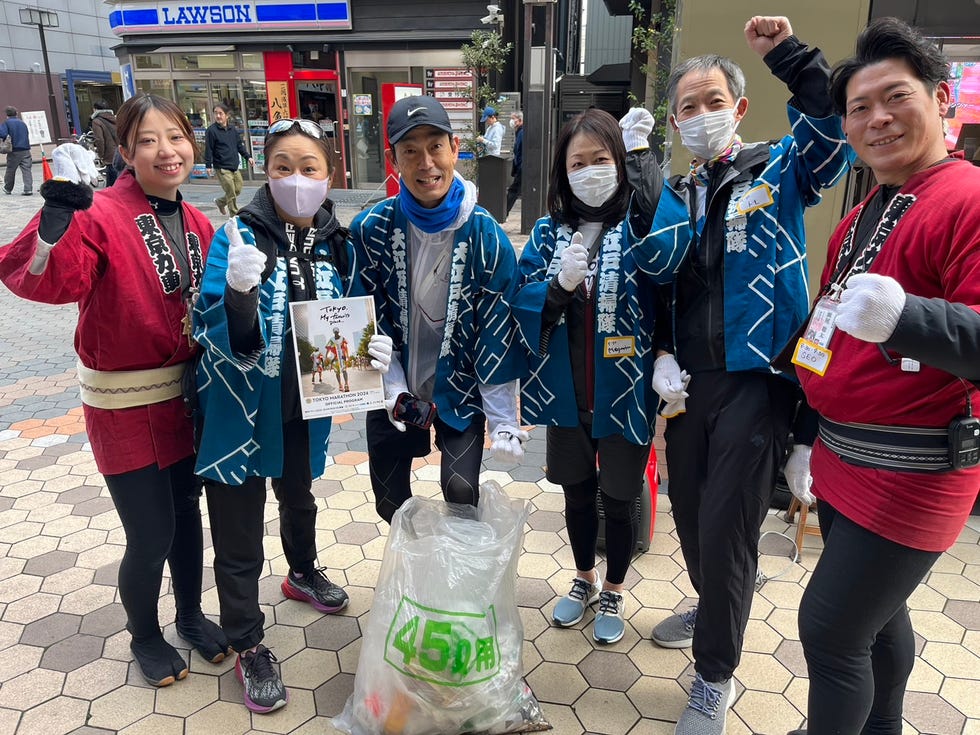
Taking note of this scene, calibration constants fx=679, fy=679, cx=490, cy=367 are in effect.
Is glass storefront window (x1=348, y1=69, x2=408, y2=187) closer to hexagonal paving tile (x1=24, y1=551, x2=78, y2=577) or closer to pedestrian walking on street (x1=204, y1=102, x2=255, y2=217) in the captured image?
pedestrian walking on street (x1=204, y1=102, x2=255, y2=217)

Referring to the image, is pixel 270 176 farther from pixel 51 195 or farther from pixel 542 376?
pixel 542 376

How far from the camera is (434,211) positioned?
7.16 ft

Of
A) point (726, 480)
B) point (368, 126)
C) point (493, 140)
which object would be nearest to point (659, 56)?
point (493, 140)

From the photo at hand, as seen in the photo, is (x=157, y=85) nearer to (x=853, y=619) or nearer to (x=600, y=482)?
(x=600, y=482)

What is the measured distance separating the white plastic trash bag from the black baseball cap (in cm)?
123

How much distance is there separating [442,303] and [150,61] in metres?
18.3

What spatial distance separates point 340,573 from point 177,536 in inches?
33.9

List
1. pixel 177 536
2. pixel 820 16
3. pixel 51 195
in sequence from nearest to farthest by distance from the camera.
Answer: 1. pixel 51 195
2. pixel 177 536
3. pixel 820 16

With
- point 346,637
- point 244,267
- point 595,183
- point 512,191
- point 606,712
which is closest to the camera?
point 244,267

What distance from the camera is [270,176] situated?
213cm

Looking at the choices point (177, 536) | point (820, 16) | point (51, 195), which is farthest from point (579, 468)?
point (820, 16)

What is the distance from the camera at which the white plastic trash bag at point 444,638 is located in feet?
6.63

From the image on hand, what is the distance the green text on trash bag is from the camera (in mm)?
2006

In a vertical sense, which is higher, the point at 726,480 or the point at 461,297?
the point at 461,297
